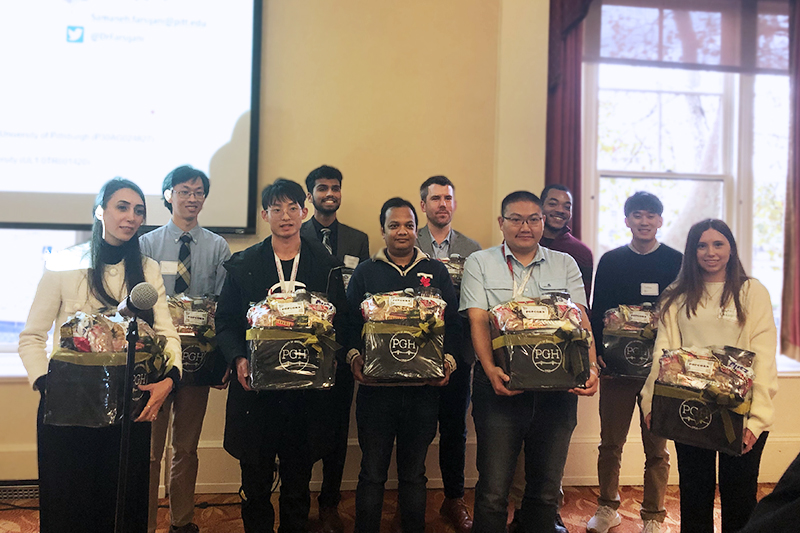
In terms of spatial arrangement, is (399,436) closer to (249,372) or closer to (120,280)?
(249,372)

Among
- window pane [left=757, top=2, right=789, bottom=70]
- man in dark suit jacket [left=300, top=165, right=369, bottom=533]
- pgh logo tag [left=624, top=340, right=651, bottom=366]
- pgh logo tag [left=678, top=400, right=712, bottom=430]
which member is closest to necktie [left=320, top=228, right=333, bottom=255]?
man in dark suit jacket [left=300, top=165, right=369, bottom=533]

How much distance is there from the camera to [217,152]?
3.48m

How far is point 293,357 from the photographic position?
2.07m

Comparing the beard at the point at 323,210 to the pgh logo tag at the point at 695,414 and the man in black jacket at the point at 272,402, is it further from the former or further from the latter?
the pgh logo tag at the point at 695,414

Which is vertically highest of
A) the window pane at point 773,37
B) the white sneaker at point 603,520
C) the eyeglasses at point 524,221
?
the window pane at point 773,37

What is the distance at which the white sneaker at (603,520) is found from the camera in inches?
115

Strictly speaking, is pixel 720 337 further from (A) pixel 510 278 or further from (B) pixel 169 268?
(B) pixel 169 268

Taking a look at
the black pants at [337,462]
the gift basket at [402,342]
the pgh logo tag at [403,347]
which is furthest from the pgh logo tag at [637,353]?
the black pants at [337,462]

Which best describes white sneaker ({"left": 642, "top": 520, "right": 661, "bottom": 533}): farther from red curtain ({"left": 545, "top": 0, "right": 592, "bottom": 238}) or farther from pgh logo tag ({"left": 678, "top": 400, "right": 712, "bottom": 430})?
red curtain ({"left": 545, "top": 0, "right": 592, "bottom": 238})

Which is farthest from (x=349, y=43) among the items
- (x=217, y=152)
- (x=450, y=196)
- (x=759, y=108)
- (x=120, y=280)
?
(x=759, y=108)

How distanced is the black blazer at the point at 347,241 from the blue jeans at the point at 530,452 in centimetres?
119

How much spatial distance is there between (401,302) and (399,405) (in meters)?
0.48

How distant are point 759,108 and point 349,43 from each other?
10.7ft

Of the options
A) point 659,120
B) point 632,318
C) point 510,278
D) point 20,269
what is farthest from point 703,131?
point 20,269
